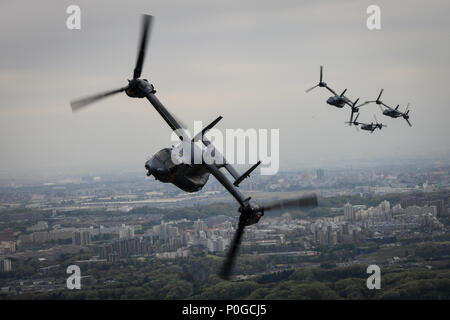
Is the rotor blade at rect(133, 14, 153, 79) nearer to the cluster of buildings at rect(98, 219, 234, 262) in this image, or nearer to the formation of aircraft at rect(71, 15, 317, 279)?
the formation of aircraft at rect(71, 15, 317, 279)

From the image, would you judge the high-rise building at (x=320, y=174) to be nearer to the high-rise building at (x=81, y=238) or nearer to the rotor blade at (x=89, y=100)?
the high-rise building at (x=81, y=238)

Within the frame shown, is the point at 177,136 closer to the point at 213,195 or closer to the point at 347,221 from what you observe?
the point at 213,195

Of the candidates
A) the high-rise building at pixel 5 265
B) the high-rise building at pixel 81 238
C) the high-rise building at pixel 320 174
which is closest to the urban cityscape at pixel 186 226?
the high-rise building at pixel 81 238

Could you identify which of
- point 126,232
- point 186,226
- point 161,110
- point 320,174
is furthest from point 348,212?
point 161,110

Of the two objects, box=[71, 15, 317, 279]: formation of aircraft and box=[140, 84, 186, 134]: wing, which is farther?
box=[140, 84, 186, 134]: wing

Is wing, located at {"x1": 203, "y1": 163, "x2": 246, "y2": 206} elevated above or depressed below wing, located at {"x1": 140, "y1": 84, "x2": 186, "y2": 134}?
below

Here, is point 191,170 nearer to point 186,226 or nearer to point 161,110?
point 161,110

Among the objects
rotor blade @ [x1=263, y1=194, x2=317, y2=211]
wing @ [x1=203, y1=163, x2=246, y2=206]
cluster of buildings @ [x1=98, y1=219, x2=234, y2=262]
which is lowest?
cluster of buildings @ [x1=98, y1=219, x2=234, y2=262]

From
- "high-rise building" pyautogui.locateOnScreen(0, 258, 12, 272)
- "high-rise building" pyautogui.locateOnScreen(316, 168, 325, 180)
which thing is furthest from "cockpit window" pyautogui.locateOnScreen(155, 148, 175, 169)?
"high-rise building" pyautogui.locateOnScreen(316, 168, 325, 180)
